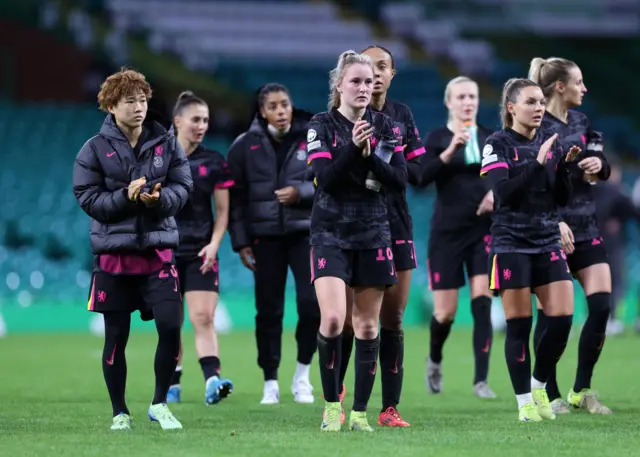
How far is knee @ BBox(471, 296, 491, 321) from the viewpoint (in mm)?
9992

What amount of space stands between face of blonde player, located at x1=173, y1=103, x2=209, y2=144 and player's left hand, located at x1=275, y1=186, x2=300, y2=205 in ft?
2.39

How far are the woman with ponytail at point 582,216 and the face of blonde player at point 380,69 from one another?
45.4 inches

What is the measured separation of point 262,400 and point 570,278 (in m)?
2.64

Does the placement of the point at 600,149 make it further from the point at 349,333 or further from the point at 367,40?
the point at 367,40

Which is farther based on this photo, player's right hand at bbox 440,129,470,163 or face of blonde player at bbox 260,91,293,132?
face of blonde player at bbox 260,91,293,132

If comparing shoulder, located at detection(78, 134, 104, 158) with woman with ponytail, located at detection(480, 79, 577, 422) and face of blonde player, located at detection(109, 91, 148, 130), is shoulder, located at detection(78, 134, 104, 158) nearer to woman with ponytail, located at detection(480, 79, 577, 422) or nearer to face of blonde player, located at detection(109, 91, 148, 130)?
face of blonde player, located at detection(109, 91, 148, 130)

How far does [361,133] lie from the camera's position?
6.91 m

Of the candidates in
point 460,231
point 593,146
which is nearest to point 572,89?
point 593,146

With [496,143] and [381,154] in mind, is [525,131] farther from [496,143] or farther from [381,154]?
[381,154]

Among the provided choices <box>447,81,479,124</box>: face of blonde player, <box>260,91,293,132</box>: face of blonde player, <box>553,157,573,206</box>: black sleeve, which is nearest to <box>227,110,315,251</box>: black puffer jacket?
<box>260,91,293,132</box>: face of blonde player

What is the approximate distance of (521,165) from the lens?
789cm

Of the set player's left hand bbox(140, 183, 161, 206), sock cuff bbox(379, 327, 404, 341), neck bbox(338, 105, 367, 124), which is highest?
neck bbox(338, 105, 367, 124)

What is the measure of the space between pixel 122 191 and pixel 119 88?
626mm

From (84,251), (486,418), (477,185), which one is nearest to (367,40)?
(84,251)
